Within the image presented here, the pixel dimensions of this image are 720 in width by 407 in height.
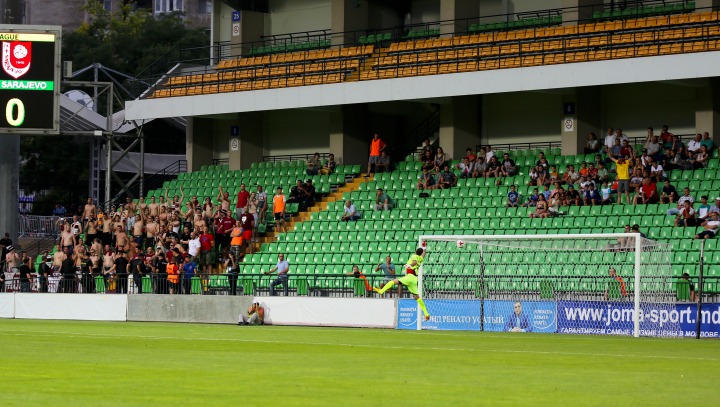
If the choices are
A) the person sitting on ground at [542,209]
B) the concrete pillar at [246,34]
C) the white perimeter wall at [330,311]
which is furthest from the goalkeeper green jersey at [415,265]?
the concrete pillar at [246,34]

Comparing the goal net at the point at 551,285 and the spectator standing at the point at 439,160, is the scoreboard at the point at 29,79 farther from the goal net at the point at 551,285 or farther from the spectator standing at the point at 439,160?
the goal net at the point at 551,285

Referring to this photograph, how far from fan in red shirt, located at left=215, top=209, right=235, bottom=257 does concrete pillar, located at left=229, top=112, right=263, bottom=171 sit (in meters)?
7.65

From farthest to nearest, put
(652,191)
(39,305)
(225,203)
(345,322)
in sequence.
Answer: (225,203)
(39,305)
(652,191)
(345,322)

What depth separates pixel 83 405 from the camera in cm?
757

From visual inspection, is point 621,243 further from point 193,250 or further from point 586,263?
point 193,250

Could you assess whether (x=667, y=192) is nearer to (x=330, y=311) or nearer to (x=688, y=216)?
(x=688, y=216)

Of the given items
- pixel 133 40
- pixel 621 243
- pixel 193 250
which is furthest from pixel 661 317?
pixel 133 40

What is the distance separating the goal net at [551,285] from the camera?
61.7 feet

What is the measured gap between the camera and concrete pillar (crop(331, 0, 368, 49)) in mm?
35031

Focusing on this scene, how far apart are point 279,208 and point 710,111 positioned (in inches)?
540

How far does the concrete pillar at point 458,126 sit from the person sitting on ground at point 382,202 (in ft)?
11.5

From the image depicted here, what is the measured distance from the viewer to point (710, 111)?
27.4m

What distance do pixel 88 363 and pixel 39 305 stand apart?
18.0 meters

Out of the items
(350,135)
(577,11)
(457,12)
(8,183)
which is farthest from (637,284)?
(8,183)
